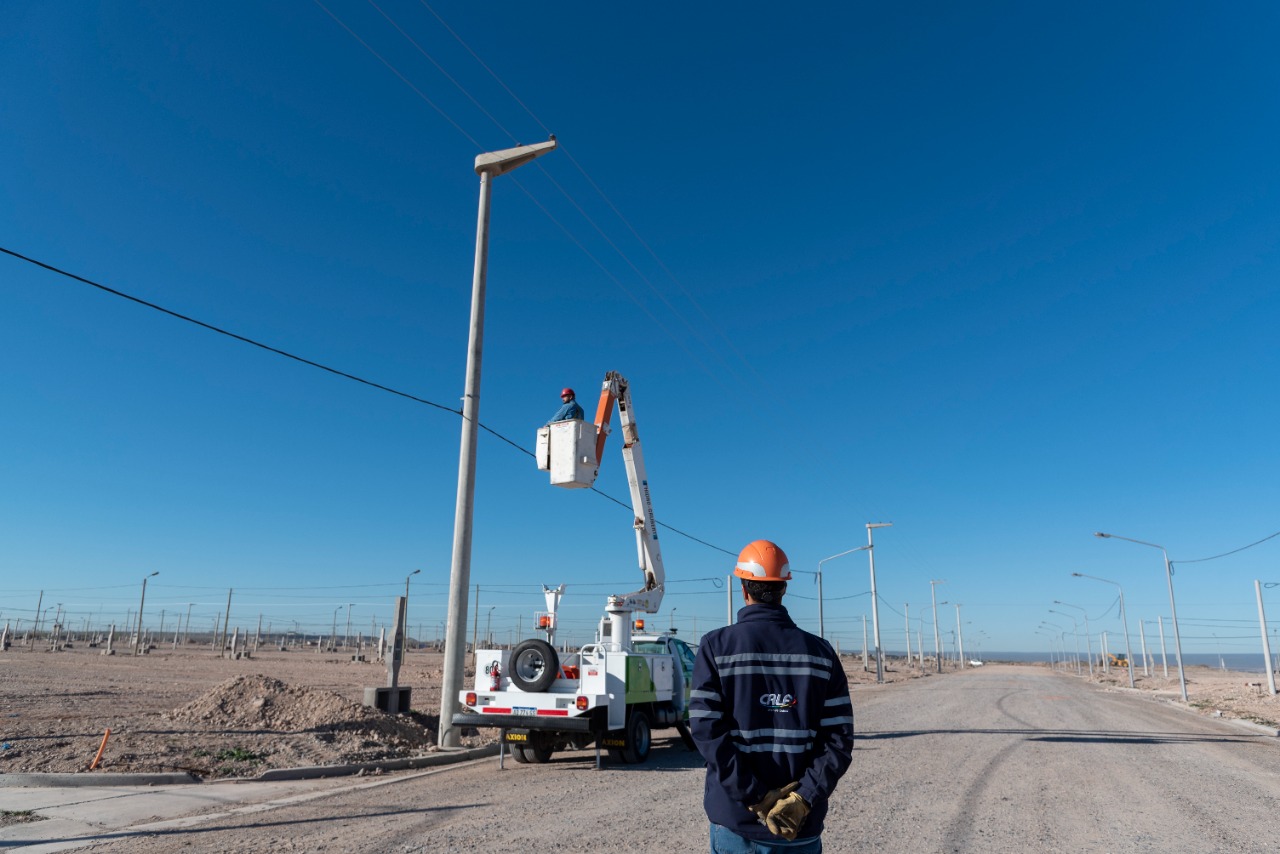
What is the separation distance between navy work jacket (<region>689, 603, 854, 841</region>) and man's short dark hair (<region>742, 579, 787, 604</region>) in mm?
130

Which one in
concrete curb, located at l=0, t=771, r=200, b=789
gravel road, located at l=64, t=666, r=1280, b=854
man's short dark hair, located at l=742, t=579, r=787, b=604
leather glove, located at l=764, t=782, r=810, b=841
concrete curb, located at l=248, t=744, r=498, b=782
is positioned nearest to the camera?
leather glove, located at l=764, t=782, r=810, b=841

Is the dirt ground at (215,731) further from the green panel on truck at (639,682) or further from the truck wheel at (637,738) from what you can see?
the green panel on truck at (639,682)

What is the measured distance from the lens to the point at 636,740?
13289 millimetres

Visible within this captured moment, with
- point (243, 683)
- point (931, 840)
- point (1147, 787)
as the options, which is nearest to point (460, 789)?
point (931, 840)

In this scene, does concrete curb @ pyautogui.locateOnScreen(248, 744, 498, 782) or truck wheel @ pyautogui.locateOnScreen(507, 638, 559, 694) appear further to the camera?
truck wheel @ pyautogui.locateOnScreen(507, 638, 559, 694)

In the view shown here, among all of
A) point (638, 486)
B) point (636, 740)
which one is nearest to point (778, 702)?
point (636, 740)

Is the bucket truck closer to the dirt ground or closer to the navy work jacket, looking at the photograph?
the dirt ground

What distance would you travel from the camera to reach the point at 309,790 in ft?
35.4

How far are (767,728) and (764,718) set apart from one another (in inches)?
1.6

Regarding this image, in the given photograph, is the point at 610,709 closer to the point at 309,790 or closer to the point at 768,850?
the point at 309,790

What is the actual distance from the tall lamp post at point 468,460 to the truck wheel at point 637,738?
10.6ft

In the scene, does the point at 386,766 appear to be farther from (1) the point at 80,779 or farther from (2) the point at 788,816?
(2) the point at 788,816

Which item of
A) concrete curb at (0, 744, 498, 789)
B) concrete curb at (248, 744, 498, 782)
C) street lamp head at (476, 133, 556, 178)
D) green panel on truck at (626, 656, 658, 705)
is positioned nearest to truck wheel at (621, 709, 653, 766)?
green panel on truck at (626, 656, 658, 705)

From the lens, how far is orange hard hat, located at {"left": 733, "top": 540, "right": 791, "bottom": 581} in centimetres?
369
